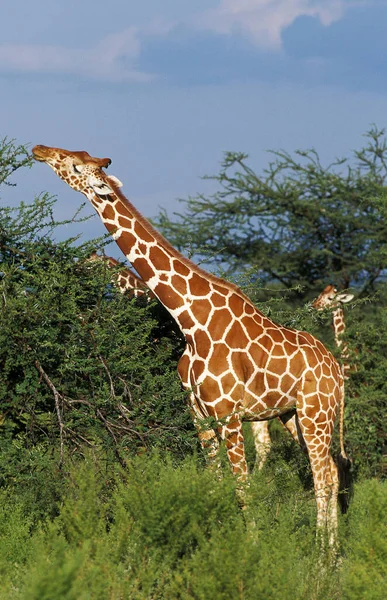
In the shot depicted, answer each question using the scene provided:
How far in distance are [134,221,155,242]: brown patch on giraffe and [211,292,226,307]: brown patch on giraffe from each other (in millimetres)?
713

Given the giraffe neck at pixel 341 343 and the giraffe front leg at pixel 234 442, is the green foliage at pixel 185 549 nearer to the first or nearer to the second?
the giraffe front leg at pixel 234 442

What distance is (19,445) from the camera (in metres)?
7.74

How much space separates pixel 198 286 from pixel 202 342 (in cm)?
49

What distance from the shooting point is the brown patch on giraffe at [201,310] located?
7844mm

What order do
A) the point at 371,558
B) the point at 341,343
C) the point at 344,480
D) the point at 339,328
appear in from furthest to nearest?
the point at 339,328 < the point at 341,343 < the point at 344,480 < the point at 371,558

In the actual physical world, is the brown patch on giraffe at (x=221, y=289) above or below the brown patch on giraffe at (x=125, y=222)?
below

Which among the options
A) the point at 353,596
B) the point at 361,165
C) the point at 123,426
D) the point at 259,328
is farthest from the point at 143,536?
the point at 361,165

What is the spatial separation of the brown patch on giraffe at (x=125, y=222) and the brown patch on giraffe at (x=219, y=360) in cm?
129

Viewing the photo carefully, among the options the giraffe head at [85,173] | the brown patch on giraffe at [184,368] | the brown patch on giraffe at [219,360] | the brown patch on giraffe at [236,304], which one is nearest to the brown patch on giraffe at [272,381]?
the brown patch on giraffe at [219,360]

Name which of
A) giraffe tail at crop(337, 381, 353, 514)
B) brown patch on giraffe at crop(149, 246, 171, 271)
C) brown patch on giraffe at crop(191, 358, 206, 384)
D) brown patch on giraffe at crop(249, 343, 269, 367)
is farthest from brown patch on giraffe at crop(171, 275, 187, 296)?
giraffe tail at crop(337, 381, 353, 514)

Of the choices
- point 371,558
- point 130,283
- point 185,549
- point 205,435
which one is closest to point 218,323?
point 205,435

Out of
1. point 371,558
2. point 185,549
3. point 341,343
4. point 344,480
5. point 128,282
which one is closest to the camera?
point 185,549

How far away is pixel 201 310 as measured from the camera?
788 centimetres

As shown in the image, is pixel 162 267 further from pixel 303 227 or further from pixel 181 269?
pixel 303 227
